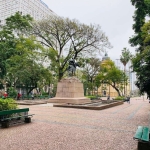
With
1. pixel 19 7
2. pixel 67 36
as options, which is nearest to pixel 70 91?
pixel 67 36

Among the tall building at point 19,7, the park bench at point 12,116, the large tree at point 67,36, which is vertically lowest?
the park bench at point 12,116

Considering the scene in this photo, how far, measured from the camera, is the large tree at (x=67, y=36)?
2848 cm

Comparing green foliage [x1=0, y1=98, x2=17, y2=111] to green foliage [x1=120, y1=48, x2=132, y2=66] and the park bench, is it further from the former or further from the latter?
green foliage [x1=120, y1=48, x2=132, y2=66]

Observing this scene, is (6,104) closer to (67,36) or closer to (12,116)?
(12,116)

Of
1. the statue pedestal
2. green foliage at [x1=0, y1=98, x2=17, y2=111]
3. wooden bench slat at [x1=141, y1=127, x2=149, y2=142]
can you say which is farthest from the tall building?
A: wooden bench slat at [x1=141, y1=127, x2=149, y2=142]

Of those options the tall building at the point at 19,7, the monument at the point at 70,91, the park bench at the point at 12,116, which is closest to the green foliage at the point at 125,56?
the tall building at the point at 19,7

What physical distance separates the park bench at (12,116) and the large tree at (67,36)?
69.8 ft

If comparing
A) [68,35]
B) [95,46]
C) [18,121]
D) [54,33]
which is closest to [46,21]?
[54,33]

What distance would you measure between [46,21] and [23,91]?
26117 mm

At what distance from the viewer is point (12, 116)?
872 centimetres

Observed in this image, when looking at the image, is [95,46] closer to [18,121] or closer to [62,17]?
[62,17]

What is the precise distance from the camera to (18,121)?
8828mm

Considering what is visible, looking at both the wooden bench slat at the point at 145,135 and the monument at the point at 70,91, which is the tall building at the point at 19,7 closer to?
the monument at the point at 70,91

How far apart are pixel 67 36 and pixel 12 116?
75.8ft
